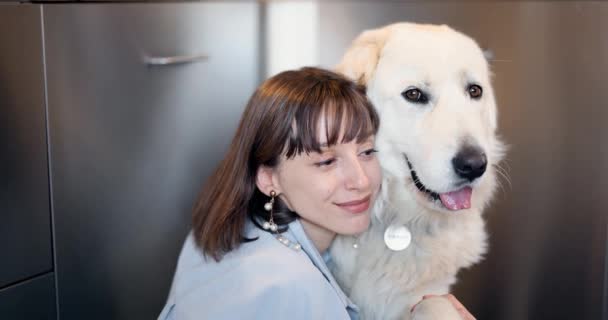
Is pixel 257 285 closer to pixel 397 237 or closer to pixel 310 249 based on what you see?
pixel 310 249

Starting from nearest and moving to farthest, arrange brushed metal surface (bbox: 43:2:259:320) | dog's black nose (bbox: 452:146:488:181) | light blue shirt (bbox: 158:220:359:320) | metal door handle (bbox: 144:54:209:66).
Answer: light blue shirt (bbox: 158:220:359:320) < dog's black nose (bbox: 452:146:488:181) < brushed metal surface (bbox: 43:2:259:320) < metal door handle (bbox: 144:54:209:66)

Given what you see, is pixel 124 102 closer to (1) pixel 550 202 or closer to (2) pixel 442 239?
(2) pixel 442 239

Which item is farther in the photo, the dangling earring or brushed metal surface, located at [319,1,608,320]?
brushed metal surface, located at [319,1,608,320]

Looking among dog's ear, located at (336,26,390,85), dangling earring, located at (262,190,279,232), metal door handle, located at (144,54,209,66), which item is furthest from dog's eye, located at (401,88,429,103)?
metal door handle, located at (144,54,209,66)

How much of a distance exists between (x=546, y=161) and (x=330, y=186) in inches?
27.1

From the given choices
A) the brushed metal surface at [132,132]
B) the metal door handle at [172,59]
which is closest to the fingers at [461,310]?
the brushed metal surface at [132,132]

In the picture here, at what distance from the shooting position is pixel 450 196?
4.49ft

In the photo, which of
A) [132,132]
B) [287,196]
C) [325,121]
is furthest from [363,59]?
[132,132]

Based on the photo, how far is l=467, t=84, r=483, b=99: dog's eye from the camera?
4.61ft

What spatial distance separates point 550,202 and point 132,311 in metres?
1.12

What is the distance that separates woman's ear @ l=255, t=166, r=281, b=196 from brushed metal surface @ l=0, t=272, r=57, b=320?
55 cm

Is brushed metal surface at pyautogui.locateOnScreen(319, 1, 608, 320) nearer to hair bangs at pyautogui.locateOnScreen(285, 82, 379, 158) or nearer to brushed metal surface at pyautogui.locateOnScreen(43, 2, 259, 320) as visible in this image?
hair bangs at pyautogui.locateOnScreen(285, 82, 379, 158)

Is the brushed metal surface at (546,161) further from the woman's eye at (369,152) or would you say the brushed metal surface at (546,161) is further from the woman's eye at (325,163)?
the woman's eye at (325,163)

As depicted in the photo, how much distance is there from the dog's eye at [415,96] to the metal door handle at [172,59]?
705 millimetres
